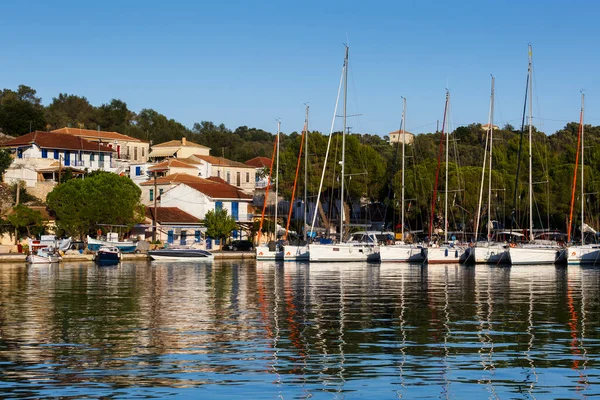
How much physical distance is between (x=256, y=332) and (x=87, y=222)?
64964 mm

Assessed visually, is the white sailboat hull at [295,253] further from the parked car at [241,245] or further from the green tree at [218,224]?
the green tree at [218,224]

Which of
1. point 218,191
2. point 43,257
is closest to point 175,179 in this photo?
point 218,191

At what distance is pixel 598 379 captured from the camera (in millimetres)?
20891

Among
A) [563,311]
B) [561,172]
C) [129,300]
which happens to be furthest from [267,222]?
[563,311]

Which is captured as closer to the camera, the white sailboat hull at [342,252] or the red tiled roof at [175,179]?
the white sailboat hull at [342,252]

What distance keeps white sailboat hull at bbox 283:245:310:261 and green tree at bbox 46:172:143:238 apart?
21220 mm

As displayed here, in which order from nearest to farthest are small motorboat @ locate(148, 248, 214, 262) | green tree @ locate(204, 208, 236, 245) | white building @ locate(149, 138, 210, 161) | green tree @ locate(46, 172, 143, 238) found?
small motorboat @ locate(148, 248, 214, 262) < green tree @ locate(46, 172, 143, 238) < green tree @ locate(204, 208, 236, 245) < white building @ locate(149, 138, 210, 161)

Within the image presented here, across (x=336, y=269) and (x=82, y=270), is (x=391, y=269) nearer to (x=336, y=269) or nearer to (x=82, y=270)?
(x=336, y=269)

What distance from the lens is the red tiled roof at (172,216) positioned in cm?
10112

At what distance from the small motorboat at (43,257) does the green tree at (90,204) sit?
1240 centimetres

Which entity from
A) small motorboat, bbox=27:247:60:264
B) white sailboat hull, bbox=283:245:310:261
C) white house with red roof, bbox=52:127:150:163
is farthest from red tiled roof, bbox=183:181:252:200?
small motorboat, bbox=27:247:60:264

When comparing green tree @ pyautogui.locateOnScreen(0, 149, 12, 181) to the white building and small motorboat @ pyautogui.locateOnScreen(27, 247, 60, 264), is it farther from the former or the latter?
the white building

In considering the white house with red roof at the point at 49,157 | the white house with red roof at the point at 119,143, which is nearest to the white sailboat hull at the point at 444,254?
the white house with red roof at the point at 49,157

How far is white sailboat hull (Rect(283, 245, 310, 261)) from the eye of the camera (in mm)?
78688
